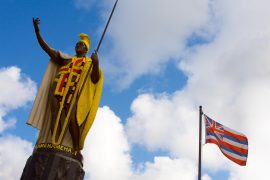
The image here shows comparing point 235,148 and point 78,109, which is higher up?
Answer: point 235,148

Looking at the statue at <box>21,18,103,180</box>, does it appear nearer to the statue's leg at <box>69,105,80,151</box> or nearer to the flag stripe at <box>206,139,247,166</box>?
the statue's leg at <box>69,105,80,151</box>

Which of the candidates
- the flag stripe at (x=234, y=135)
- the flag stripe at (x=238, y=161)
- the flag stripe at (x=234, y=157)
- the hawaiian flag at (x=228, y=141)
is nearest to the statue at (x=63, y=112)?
the flag stripe at (x=234, y=157)

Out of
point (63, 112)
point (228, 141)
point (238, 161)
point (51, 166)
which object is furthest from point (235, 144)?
point (51, 166)

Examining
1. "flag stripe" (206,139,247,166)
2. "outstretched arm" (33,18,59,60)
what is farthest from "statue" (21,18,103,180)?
"flag stripe" (206,139,247,166)

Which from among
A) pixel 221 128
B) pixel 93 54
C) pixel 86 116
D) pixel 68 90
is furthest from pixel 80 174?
pixel 221 128

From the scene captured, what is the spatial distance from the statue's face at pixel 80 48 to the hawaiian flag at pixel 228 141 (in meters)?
8.65

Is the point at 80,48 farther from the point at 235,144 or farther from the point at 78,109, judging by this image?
the point at 235,144

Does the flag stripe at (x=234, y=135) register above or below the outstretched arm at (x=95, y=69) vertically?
above

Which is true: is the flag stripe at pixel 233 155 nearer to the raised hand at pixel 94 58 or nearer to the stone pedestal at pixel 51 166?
the raised hand at pixel 94 58

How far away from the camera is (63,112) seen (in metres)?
7.46

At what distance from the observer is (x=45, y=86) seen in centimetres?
805

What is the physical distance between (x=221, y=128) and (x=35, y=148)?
1017cm

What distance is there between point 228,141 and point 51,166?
34.2ft

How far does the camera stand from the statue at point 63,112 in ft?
22.5
